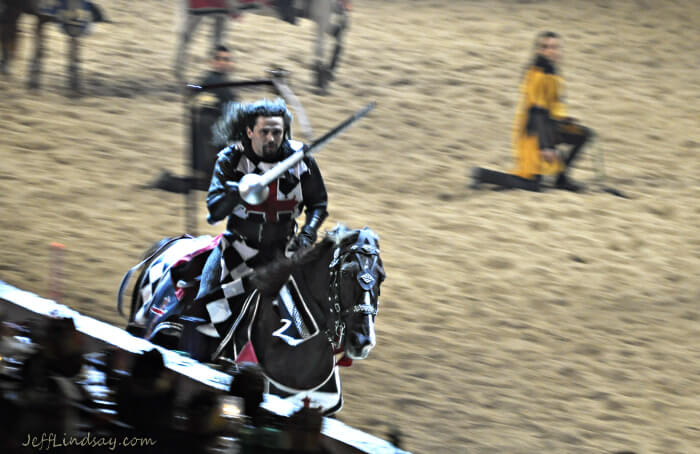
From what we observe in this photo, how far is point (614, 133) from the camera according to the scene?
1257 centimetres

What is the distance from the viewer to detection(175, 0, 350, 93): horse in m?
12.5

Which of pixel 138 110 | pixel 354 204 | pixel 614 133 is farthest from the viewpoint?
pixel 614 133

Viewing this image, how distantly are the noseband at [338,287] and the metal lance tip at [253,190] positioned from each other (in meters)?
0.41

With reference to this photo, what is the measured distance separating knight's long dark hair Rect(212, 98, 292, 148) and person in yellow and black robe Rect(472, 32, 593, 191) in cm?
628

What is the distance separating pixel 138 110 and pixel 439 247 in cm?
468

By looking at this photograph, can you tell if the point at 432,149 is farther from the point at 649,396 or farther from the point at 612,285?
the point at 649,396

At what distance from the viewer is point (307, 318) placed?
435 cm

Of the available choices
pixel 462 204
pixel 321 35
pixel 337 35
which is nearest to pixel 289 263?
pixel 462 204

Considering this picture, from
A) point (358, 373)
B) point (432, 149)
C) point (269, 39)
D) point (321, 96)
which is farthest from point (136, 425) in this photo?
point (269, 39)

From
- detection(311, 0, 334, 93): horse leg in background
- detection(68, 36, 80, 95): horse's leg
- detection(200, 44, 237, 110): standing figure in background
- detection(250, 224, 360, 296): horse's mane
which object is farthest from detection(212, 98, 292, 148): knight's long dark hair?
detection(311, 0, 334, 93): horse leg in background

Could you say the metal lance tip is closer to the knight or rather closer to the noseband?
the knight

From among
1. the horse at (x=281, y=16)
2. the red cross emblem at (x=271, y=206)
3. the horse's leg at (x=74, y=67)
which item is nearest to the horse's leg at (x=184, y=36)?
the horse at (x=281, y=16)

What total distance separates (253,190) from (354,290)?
59cm

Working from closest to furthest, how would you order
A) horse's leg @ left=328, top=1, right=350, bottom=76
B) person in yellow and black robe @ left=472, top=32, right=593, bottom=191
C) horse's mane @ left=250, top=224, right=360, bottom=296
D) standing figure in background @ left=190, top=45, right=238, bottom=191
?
1. horse's mane @ left=250, top=224, right=360, bottom=296
2. standing figure in background @ left=190, top=45, right=238, bottom=191
3. person in yellow and black robe @ left=472, top=32, right=593, bottom=191
4. horse's leg @ left=328, top=1, right=350, bottom=76
